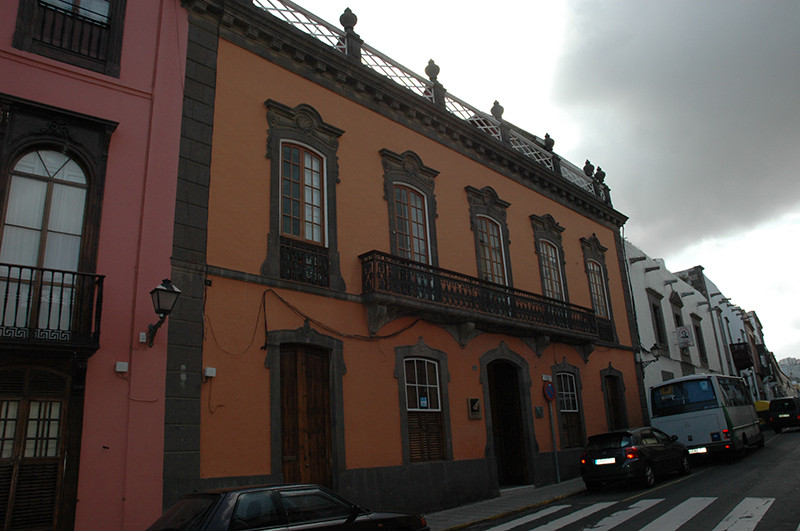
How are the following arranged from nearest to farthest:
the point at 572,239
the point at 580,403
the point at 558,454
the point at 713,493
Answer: the point at 713,493, the point at 558,454, the point at 580,403, the point at 572,239

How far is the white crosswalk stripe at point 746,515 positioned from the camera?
317 inches

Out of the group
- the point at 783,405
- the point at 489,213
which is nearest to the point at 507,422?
the point at 489,213

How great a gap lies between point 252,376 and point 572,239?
46.6 feet

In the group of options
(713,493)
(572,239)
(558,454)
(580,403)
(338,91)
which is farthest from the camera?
(572,239)

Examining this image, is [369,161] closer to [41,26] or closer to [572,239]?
[41,26]

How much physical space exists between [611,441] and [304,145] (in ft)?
31.5

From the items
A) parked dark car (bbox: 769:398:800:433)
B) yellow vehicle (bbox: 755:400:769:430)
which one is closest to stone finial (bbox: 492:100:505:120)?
parked dark car (bbox: 769:398:800:433)

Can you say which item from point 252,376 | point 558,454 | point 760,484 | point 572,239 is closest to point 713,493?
point 760,484

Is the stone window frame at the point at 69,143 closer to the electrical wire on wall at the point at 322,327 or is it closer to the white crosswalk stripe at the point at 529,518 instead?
the electrical wire on wall at the point at 322,327

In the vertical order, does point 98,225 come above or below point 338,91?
below

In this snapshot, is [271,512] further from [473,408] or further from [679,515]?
[473,408]

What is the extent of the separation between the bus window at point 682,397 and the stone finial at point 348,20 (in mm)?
13900

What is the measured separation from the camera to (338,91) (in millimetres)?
13523

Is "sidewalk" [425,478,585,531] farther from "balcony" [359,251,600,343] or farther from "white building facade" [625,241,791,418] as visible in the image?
"white building facade" [625,241,791,418]
